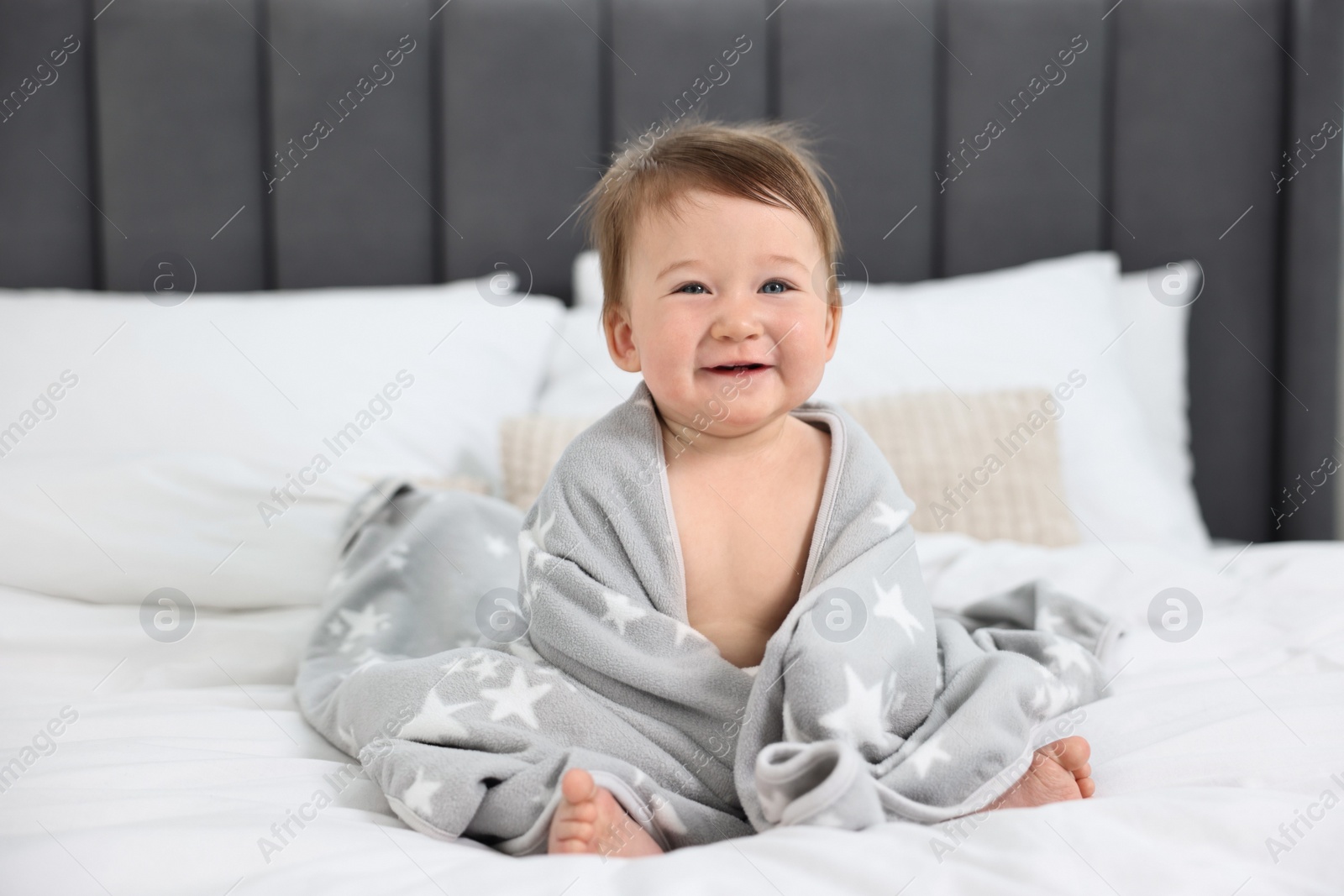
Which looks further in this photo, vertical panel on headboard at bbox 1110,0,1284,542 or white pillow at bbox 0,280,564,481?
vertical panel on headboard at bbox 1110,0,1284,542

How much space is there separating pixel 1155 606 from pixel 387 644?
0.91m

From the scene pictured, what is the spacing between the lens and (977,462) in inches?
56.0

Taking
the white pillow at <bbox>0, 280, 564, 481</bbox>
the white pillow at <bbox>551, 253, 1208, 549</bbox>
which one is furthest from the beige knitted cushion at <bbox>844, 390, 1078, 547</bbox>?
the white pillow at <bbox>0, 280, 564, 481</bbox>

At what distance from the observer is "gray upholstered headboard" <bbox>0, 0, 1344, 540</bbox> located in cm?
185

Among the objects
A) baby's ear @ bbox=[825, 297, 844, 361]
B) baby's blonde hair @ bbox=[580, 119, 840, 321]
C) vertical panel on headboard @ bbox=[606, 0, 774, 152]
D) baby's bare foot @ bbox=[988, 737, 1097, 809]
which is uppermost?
vertical panel on headboard @ bbox=[606, 0, 774, 152]

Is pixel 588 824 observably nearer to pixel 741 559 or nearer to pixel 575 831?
pixel 575 831

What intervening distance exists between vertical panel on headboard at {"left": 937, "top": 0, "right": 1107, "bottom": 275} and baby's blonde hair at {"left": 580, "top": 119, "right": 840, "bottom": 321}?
3.82ft

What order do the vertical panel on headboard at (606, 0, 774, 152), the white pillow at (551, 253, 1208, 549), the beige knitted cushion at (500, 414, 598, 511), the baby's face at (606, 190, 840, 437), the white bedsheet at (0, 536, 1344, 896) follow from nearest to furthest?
the white bedsheet at (0, 536, 1344, 896), the baby's face at (606, 190, 840, 437), the beige knitted cushion at (500, 414, 598, 511), the white pillow at (551, 253, 1208, 549), the vertical panel on headboard at (606, 0, 774, 152)

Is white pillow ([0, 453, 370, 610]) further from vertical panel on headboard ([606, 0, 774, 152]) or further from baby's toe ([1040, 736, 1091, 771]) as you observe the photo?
vertical panel on headboard ([606, 0, 774, 152])

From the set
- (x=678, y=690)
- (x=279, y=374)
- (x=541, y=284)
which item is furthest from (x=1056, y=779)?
(x=541, y=284)

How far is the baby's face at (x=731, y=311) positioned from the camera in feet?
2.71

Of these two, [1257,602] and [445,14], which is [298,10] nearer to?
[445,14]

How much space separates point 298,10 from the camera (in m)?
1.86

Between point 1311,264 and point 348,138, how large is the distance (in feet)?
6.38
